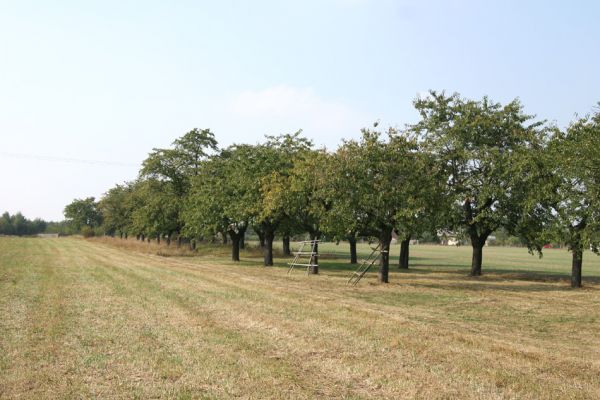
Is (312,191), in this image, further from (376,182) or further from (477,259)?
(477,259)

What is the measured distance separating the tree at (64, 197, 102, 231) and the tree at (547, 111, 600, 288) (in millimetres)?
151746

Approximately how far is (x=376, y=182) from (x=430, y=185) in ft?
9.54

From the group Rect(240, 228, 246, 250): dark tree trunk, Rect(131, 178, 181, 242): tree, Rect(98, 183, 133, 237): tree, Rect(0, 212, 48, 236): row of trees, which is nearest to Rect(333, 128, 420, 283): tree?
Rect(240, 228, 246, 250): dark tree trunk

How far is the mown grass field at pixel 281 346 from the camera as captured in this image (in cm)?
807

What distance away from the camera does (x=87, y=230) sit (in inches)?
4938

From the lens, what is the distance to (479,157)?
117ft

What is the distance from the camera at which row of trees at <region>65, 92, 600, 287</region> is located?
Result: 87.3ft

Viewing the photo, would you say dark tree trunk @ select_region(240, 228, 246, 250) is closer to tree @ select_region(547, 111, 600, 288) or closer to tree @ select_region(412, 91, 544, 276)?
tree @ select_region(412, 91, 544, 276)

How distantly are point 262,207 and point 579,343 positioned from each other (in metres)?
26.5

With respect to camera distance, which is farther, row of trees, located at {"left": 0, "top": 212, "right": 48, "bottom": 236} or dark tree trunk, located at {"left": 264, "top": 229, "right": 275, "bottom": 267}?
Result: row of trees, located at {"left": 0, "top": 212, "right": 48, "bottom": 236}

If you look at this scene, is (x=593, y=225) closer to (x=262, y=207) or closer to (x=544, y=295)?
(x=544, y=295)

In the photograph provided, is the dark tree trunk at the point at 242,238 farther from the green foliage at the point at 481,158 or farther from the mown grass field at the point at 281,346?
the mown grass field at the point at 281,346

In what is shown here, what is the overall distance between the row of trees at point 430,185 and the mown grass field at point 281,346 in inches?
311

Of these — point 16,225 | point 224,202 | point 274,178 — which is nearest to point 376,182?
point 274,178
